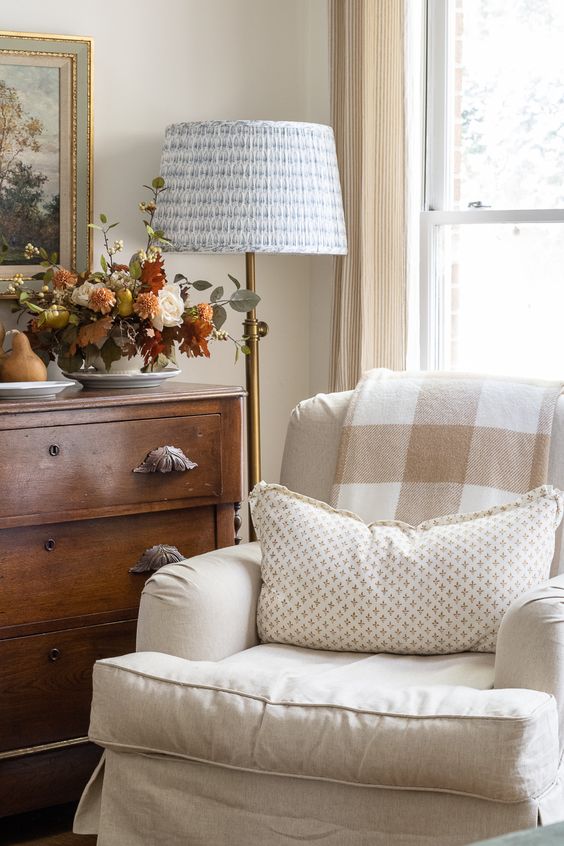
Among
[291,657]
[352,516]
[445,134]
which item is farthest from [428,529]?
[445,134]

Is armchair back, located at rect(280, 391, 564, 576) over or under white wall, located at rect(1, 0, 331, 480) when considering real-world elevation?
under

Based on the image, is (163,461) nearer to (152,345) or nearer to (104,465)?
(104,465)

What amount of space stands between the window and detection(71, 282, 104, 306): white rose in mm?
907

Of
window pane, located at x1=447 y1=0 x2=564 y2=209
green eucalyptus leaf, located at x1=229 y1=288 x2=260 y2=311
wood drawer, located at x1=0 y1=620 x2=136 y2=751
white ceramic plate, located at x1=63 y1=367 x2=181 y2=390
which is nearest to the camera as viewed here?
wood drawer, located at x1=0 y1=620 x2=136 y2=751

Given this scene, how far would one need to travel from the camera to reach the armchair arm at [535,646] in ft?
5.45

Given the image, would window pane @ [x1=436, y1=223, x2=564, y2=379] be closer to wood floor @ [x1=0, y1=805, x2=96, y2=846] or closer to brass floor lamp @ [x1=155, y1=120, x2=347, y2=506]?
brass floor lamp @ [x1=155, y1=120, x2=347, y2=506]

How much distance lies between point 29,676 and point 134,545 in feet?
1.12

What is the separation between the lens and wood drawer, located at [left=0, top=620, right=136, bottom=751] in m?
2.28

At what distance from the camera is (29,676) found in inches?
90.7

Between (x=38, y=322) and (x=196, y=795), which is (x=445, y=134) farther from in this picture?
(x=196, y=795)

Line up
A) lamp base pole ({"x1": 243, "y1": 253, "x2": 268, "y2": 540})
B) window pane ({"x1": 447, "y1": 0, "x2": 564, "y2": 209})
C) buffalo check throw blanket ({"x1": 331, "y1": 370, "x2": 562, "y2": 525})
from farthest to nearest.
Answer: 1. lamp base pole ({"x1": 243, "y1": 253, "x2": 268, "y2": 540})
2. window pane ({"x1": 447, "y1": 0, "x2": 564, "y2": 209})
3. buffalo check throw blanket ({"x1": 331, "y1": 370, "x2": 562, "y2": 525})

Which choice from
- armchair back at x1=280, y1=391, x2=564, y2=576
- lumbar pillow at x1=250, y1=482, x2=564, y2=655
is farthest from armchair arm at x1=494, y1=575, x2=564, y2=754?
armchair back at x1=280, y1=391, x2=564, y2=576

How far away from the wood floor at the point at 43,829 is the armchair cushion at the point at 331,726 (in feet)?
2.34

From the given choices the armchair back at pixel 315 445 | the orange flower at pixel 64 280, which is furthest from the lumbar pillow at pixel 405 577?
the orange flower at pixel 64 280
